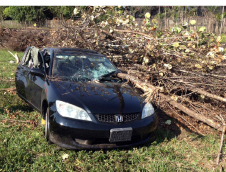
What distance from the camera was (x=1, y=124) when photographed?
499 cm

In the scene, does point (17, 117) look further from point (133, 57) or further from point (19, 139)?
point (133, 57)

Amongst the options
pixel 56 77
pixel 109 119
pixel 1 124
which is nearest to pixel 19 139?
pixel 1 124

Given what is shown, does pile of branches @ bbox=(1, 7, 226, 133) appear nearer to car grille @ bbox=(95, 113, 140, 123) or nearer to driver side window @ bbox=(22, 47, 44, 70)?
car grille @ bbox=(95, 113, 140, 123)

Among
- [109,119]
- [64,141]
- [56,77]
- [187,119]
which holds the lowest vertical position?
[187,119]

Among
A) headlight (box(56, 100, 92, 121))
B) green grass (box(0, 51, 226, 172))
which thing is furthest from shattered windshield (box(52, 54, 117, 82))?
green grass (box(0, 51, 226, 172))

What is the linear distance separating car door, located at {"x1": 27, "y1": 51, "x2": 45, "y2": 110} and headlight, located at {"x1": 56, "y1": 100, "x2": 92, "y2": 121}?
1.06 metres

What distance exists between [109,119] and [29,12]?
42.5 metres

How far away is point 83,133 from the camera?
3676 millimetres

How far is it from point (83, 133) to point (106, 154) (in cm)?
55

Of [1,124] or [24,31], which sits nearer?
[1,124]

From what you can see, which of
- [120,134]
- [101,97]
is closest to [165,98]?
[101,97]

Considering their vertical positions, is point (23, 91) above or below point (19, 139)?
above

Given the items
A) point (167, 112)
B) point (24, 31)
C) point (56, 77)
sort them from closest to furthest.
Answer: point (56, 77), point (167, 112), point (24, 31)

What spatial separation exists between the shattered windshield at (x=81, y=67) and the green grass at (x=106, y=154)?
112 cm
